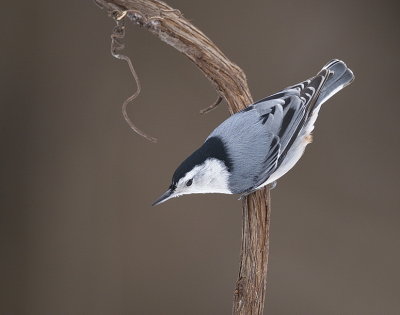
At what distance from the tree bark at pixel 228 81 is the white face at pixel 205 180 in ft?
0.16

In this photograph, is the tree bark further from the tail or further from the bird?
the tail

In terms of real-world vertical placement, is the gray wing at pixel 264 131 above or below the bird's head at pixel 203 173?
above

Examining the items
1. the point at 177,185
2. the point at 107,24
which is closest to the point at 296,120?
the point at 177,185

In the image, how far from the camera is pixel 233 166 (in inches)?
37.2

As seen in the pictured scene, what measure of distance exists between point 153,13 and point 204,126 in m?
0.61

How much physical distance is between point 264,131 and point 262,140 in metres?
0.01

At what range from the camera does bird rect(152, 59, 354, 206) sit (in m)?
0.91

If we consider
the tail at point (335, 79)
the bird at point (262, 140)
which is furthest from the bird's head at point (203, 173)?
the tail at point (335, 79)

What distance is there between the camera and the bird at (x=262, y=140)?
909 millimetres

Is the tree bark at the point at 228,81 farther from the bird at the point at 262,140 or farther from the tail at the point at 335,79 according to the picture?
the tail at the point at 335,79

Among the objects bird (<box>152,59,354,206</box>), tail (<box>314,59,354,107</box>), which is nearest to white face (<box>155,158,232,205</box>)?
bird (<box>152,59,354,206</box>)

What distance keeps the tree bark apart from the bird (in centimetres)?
3

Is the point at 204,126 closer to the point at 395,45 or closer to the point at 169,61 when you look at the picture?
the point at 169,61

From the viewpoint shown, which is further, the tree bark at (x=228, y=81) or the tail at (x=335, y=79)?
the tail at (x=335, y=79)
